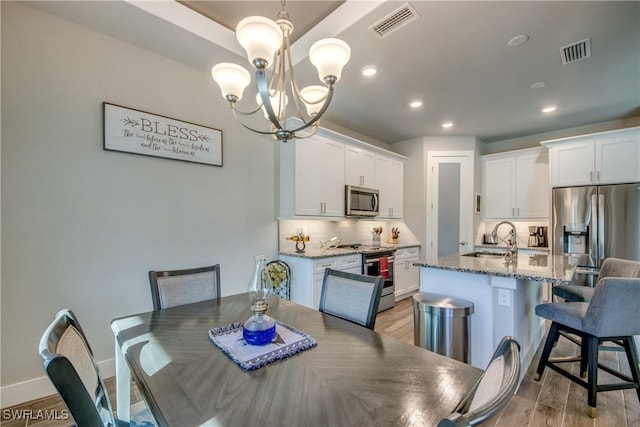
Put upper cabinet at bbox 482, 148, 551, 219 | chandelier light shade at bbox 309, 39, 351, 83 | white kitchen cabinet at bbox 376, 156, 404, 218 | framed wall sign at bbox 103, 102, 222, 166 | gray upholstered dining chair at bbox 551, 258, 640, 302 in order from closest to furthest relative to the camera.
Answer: chandelier light shade at bbox 309, 39, 351, 83
gray upholstered dining chair at bbox 551, 258, 640, 302
framed wall sign at bbox 103, 102, 222, 166
upper cabinet at bbox 482, 148, 551, 219
white kitchen cabinet at bbox 376, 156, 404, 218

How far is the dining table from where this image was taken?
2.52ft

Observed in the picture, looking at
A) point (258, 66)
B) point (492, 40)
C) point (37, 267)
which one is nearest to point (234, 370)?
point (258, 66)

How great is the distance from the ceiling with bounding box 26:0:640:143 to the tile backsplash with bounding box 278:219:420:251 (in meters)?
1.74

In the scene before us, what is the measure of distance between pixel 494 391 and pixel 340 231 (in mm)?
3805

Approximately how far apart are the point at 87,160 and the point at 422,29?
292 centimetres

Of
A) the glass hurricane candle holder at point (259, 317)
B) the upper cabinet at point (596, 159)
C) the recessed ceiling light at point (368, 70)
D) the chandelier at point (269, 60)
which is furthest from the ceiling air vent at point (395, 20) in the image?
the upper cabinet at point (596, 159)

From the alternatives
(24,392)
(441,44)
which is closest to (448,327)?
(441,44)

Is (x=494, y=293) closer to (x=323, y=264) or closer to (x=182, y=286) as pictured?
(x=323, y=264)

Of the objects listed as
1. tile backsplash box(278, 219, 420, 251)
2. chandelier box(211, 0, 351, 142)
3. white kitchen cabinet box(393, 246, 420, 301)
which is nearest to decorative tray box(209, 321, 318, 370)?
chandelier box(211, 0, 351, 142)

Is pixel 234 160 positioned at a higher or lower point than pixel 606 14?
lower

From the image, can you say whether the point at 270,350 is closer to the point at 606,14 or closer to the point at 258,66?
the point at 258,66

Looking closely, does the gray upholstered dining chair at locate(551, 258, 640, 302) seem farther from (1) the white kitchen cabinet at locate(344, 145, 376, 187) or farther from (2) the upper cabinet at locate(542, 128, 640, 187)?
(1) the white kitchen cabinet at locate(344, 145, 376, 187)

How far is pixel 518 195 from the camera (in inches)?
190

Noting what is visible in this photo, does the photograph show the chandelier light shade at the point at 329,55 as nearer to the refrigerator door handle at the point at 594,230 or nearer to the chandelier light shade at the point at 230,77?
the chandelier light shade at the point at 230,77
